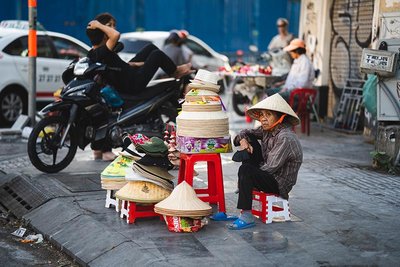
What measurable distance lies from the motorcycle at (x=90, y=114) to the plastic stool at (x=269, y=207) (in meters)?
2.71

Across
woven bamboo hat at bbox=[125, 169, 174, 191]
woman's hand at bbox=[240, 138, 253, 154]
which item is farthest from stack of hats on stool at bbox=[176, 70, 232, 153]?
woven bamboo hat at bbox=[125, 169, 174, 191]

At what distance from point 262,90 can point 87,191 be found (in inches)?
238

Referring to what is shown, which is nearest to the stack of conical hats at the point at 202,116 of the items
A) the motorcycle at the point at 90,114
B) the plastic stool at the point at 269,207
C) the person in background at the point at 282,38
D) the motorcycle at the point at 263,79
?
the plastic stool at the point at 269,207

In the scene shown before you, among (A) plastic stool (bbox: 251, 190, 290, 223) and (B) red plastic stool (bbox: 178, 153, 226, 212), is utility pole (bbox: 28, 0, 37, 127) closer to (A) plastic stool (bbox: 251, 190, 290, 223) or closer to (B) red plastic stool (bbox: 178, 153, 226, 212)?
(B) red plastic stool (bbox: 178, 153, 226, 212)

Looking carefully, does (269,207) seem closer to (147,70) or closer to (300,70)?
(147,70)

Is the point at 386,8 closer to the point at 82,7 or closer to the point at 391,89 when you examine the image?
the point at 391,89

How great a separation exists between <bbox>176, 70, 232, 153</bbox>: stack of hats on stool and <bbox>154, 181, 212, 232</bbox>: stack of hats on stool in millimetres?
544

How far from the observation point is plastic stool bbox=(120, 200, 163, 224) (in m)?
6.43

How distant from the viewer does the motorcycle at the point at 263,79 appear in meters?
13.0

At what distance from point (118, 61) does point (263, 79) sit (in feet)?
14.5

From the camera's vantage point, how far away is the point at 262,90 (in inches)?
516

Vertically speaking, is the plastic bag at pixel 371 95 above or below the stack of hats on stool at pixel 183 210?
above

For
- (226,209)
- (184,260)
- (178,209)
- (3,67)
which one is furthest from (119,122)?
(3,67)

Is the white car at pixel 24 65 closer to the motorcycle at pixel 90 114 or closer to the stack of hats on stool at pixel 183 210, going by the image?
the motorcycle at pixel 90 114
